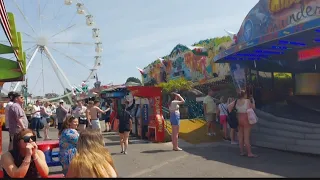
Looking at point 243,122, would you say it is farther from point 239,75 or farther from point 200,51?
point 200,51

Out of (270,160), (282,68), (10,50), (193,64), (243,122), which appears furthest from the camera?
(193,64)

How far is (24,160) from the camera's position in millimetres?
3393

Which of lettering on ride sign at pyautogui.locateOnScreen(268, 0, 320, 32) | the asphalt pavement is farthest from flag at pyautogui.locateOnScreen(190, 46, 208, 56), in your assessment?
the asphalt pavement

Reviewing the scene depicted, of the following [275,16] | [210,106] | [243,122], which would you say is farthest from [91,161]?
[275,16]

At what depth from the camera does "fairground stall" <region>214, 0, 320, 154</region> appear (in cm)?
884

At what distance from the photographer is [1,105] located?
19609mm

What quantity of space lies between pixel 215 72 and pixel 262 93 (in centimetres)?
1161

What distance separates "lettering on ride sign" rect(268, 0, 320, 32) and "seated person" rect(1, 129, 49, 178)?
9.33 metres

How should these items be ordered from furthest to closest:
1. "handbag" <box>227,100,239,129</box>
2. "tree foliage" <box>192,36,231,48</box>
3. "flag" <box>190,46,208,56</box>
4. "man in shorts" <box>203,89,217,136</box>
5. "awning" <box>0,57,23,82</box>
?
1. "flag" <box>190,46,208,56</box>
2. "tree foliage" <box>192,36,231,48</box>
3. "man in shorts" <box>203,89,217,136</box>
4. "handbag" <box>227,100,239,129</box>
5. "awning" <box>0,57,23,82</box>

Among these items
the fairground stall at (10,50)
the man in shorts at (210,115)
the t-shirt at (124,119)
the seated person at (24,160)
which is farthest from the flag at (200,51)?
the seated person at (24,160)

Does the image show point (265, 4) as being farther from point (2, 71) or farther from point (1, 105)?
point (1, 105)

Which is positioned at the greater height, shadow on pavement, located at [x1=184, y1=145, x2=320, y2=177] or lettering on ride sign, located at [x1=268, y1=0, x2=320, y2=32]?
lettering on ride sign, located at [x1=268, y1=0, x2=320, y2=32]

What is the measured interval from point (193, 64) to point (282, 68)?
15613 mm

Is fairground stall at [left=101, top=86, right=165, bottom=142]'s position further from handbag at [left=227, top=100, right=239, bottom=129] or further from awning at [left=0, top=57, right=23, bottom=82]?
awning at [left=0, top=57, right=23, bottom=82]
